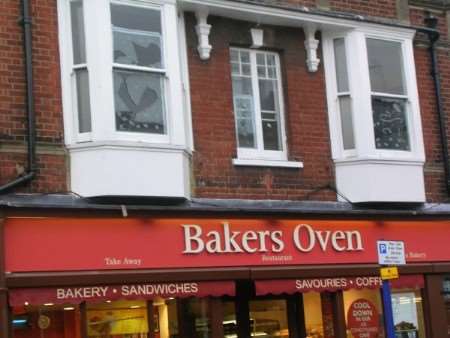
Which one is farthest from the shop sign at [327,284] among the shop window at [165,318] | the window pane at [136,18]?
the window pane at [136,18]

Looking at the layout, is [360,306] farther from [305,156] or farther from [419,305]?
[305,156]

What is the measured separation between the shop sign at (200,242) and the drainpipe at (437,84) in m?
1.01

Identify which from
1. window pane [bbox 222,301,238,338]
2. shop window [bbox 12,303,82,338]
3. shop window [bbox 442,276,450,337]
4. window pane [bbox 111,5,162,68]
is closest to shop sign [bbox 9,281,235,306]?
shop window [bbox 12,303,82,338]

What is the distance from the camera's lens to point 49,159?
1030 centimetres

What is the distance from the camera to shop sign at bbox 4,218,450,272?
9.81 metres

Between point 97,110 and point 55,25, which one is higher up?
point 55,25

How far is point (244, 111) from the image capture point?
40.4 ft

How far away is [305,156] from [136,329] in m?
3.67

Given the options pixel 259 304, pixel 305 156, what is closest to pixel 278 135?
pixel 305 156

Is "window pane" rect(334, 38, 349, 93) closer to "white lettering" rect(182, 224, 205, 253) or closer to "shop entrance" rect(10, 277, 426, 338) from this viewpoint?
"shop entrance" rect(10, 277, 426, 338)

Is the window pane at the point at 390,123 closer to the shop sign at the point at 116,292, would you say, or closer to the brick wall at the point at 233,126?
the brick wall at the point at 233,126

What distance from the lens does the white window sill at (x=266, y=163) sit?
38.7ft

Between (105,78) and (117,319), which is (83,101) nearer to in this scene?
(105,78)

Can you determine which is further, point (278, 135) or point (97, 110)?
point (278, 135)
